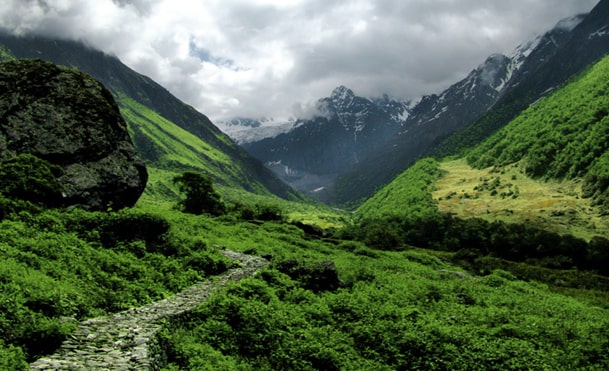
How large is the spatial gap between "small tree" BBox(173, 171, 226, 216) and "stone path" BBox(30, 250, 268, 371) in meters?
79.8

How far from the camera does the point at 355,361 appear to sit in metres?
21.5

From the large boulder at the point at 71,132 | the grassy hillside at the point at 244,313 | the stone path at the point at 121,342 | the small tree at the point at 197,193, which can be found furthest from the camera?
the small tree at the point at 197,193

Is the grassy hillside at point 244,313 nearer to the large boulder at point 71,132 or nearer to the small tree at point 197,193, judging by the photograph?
the large boulder at point 71,132

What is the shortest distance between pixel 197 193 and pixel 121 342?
288 feet

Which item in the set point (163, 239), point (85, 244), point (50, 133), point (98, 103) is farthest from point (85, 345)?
point (98, 103)

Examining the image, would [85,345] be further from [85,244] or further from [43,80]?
[43,80]

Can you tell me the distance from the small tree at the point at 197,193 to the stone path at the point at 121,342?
7977cm

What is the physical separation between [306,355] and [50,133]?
31412mm

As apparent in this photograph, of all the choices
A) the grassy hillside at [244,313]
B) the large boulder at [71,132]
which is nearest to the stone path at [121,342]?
the grassy hillside at [244,313]

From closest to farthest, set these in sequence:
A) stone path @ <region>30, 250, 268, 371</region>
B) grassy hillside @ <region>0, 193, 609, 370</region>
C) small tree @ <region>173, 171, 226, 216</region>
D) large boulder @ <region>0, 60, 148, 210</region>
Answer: stone path @ <region>30, 250, 268, 371</region>, grassy hillside @ <region>0, 193, 609, 370</region>, large boulder @ <region>0, 60, 148, 210</region>, small tree @ <region>173, 171, 226, 216</region>

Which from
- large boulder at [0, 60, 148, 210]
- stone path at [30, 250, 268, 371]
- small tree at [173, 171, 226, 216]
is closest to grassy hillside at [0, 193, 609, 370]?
stone path at [30, 250, 268, 371]

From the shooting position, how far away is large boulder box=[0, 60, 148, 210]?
35312 millimetres

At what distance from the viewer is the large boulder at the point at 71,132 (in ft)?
116

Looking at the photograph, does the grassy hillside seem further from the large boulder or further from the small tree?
the small tree
